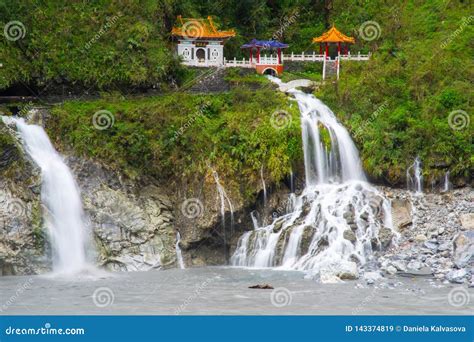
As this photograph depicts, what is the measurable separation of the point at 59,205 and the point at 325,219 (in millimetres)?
9596

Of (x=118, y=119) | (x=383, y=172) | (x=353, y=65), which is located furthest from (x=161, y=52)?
(x=383, y=172)

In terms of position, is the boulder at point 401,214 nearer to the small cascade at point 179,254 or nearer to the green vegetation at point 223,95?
the green vegetation at point 223,95

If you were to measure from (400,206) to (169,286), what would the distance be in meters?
10.3

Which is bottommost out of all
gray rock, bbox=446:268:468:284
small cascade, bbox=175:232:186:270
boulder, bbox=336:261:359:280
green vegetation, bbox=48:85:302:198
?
gray rock, bbox=446:268:468:284

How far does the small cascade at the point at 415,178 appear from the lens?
32.1 metres

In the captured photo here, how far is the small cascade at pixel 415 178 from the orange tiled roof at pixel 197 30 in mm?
12410

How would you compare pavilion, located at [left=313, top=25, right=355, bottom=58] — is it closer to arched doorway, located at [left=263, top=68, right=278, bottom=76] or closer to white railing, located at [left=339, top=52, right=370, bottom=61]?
white railing, located at [left=339, top=52, right=370, bottom=61]

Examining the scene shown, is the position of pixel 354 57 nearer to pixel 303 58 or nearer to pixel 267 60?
pixel 303 58

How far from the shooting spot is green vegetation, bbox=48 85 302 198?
30547mm

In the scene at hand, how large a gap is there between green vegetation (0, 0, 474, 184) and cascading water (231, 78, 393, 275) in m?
0.88

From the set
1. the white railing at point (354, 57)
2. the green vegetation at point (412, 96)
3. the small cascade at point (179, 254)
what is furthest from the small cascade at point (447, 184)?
the small cascade at point (179, 254)

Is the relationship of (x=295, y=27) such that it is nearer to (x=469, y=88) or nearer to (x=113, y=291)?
(x=469, y=88)

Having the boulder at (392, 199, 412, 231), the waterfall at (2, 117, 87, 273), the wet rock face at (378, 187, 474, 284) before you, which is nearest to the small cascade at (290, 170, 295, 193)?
the wet rock face at (378, 187, 474, 284)

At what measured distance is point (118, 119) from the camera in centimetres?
3172
